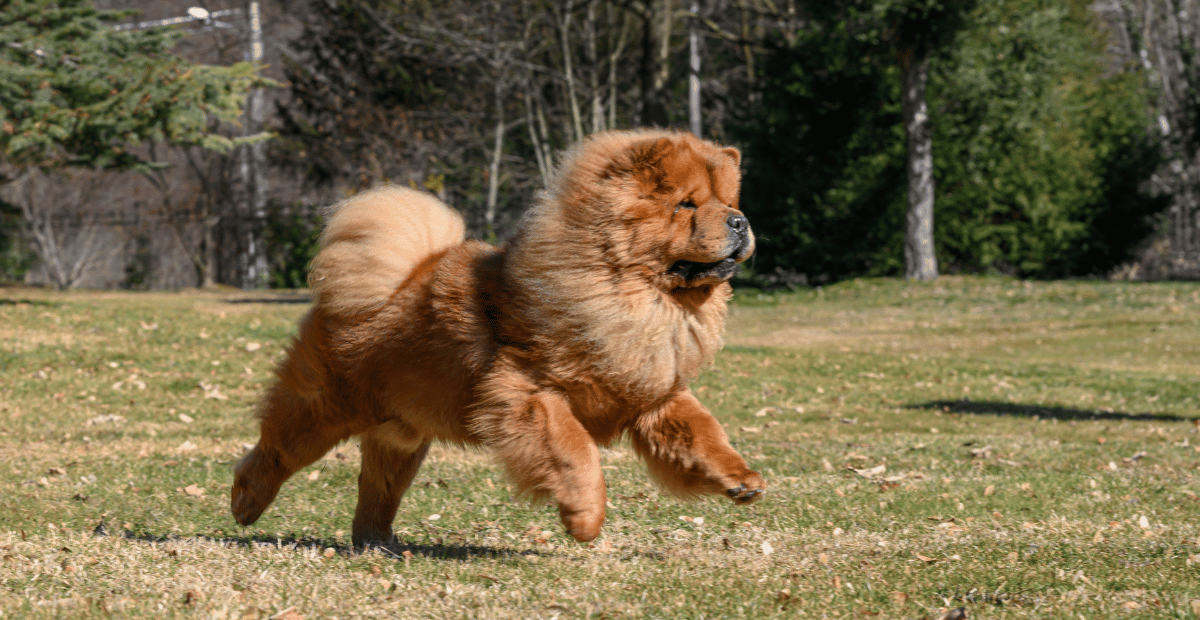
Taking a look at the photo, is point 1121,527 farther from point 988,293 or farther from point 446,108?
point 446,108

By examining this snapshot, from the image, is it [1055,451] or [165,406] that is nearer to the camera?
[1055,451]

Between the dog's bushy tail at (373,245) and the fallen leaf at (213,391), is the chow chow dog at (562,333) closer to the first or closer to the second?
the dog's bushy tail at (373,245)

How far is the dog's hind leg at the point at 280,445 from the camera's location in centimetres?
515

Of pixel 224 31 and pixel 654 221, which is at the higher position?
pixel 224 31

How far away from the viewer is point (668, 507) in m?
6.59

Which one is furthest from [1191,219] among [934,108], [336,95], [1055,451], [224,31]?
[224,31]

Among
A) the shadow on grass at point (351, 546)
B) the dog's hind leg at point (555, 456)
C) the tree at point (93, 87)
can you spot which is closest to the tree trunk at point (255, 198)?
the tree at point (93, 87)

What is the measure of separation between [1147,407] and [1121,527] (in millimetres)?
7088

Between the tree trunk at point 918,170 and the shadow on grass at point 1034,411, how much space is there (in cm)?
1412

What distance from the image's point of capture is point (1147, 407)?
12188 millimetres

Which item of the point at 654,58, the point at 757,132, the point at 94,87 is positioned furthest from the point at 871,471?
the point at 757,132

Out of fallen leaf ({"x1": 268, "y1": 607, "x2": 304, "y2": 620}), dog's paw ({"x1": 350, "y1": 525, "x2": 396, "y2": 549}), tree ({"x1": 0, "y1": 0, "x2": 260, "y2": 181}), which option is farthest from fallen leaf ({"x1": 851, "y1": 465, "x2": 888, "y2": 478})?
tree ({"x1": 0, "y1": 0, "x2": 260, "y2": 181})

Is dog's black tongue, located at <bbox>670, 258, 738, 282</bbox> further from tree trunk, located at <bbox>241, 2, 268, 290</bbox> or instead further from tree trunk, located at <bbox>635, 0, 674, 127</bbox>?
tree trunk, located at <bbox>241, 2, 268, 290</bbox>

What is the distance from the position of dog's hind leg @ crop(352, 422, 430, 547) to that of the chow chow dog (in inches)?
10.7
